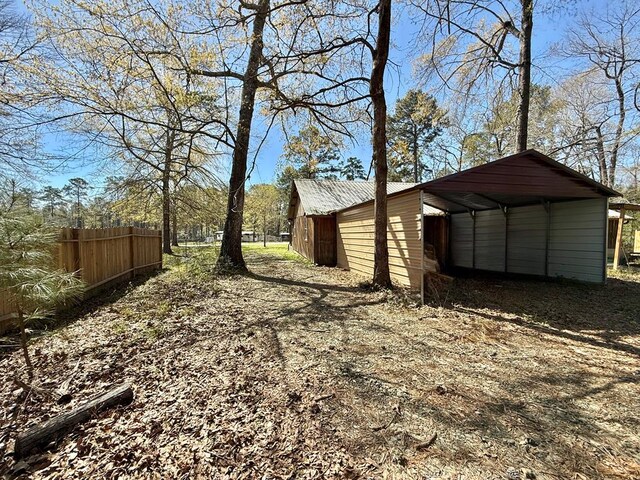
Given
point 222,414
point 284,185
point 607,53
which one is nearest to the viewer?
point 222,414

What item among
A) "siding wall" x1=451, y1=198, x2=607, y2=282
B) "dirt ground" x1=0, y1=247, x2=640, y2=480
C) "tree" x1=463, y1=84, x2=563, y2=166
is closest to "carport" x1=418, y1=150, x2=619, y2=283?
"siding wall" x1=451, y1=198, x2=607, y2=282

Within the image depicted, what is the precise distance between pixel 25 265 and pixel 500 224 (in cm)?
1249

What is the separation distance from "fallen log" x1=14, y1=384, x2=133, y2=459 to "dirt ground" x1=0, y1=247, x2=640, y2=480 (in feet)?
0.32

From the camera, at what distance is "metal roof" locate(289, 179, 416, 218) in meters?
14.6

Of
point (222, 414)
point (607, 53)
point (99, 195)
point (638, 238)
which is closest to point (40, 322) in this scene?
point (222, 414)

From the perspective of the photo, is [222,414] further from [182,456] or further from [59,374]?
[59,374]

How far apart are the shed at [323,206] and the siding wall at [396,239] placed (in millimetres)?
1948

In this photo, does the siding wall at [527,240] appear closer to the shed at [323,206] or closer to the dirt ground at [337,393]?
the shed at [323,206]

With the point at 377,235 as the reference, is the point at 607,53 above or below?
above

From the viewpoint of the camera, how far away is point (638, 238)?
15.4 metres

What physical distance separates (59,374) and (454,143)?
29321 mm

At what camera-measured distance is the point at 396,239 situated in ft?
26.2

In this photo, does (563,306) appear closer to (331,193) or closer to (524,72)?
(524,72)

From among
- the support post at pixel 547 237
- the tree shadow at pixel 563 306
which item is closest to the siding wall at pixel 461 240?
the support post at pixel 547 237
